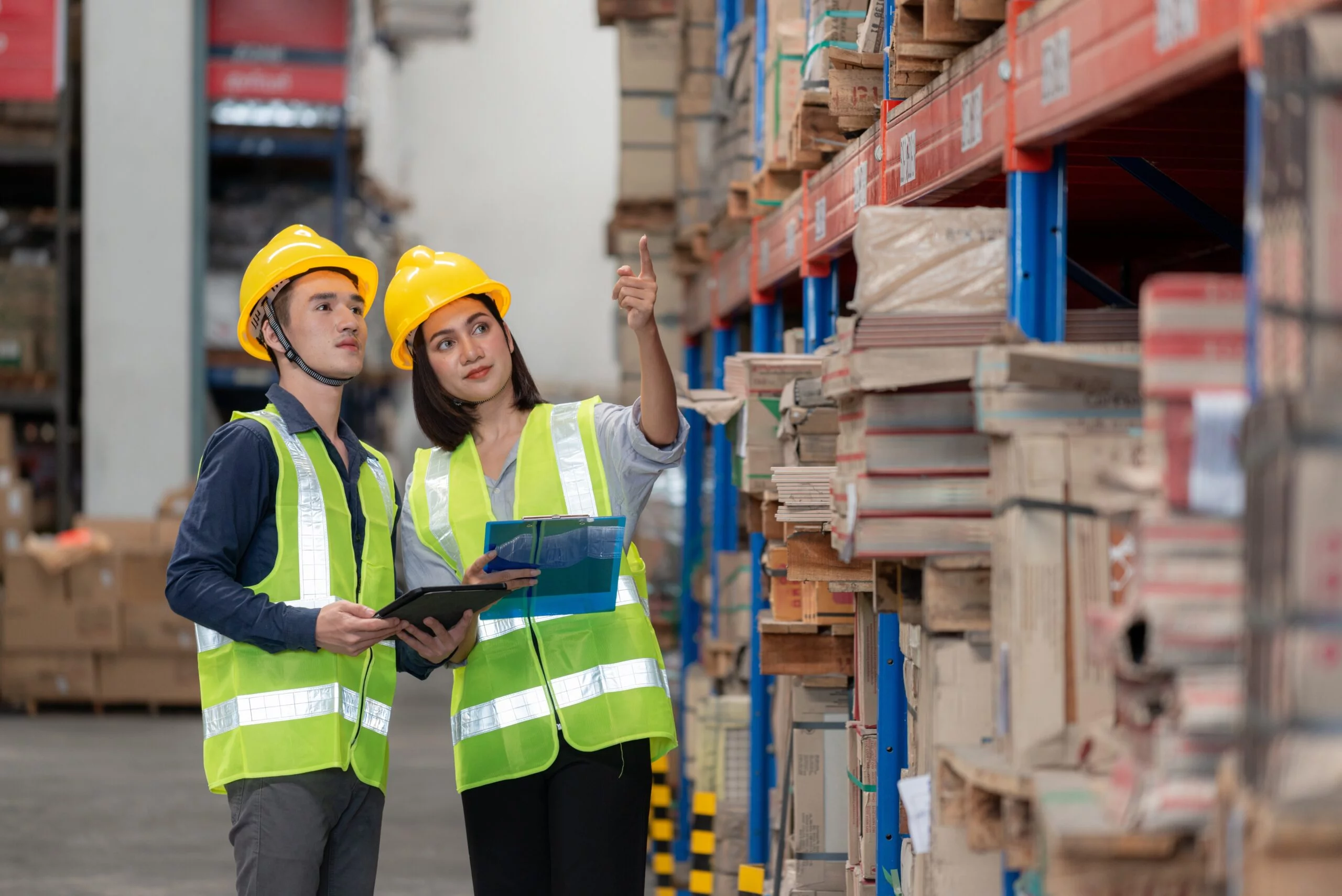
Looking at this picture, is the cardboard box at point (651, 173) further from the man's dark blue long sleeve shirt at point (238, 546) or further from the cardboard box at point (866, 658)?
the man's dark blue long sleeve shirt at point (238, 546)

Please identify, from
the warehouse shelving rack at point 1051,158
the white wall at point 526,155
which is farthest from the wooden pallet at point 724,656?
the white wall at point 526,155

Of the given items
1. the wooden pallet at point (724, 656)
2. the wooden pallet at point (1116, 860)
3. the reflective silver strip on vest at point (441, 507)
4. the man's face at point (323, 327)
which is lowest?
the wooden pallet at point (724, 656)

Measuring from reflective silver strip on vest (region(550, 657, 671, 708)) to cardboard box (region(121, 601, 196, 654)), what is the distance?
8491mm

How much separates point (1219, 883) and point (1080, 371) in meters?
0.84

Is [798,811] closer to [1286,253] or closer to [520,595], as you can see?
[520,595]

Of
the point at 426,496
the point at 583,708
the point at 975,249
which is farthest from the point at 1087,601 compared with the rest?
the point at 426,496

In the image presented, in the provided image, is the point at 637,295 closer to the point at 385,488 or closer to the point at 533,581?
the point at 533,581

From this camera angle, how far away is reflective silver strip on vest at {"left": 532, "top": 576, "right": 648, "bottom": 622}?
3605mm

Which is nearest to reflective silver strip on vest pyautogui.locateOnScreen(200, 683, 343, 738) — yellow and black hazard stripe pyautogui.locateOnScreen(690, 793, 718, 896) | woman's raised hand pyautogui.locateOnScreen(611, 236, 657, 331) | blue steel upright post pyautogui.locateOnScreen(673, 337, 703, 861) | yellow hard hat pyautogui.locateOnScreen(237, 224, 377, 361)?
yellow hard hat pyautogui.locateOnScreen(237, 224, 377, 361)

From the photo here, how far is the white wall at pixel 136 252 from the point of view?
1312 cm

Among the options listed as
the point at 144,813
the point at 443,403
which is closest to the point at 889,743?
the point at 443,403

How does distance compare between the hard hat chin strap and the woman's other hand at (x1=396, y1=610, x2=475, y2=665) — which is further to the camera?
the hard hat chin strap

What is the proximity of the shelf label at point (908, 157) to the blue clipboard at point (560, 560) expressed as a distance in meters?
1.11

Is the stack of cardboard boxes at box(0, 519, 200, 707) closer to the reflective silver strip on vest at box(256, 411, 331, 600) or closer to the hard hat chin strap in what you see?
the hard hat chin strap
